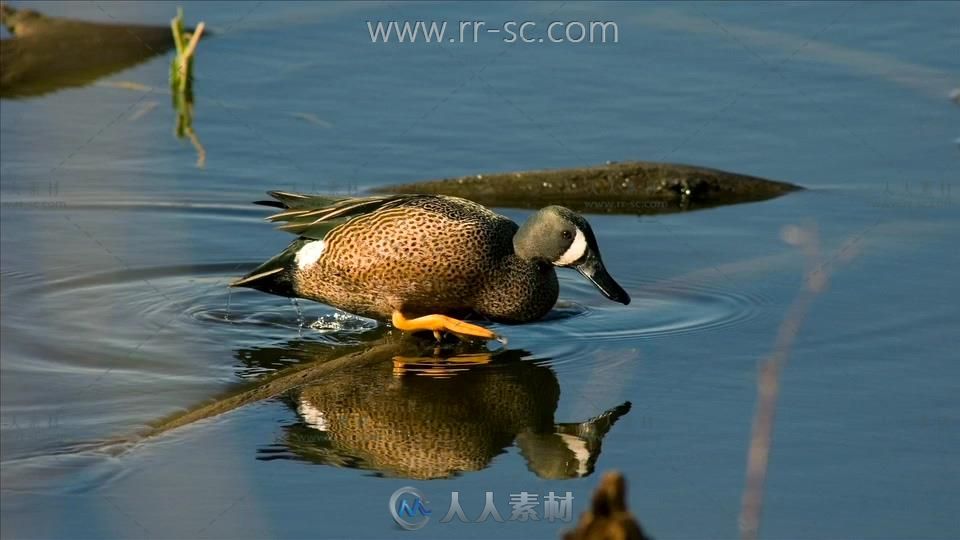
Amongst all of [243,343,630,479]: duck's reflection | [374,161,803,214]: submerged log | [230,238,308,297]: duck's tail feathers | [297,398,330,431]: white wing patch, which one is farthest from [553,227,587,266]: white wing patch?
[374,161,803,214]: submerged log

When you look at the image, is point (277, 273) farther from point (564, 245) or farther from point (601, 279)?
point (601, 279)

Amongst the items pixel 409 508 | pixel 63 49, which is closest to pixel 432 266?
pixel 409 508

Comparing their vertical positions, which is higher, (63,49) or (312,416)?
(63,49)

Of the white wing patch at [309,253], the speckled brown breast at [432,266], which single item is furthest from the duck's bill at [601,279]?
the white wing patch at [309,253]

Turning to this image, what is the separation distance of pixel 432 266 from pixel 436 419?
959mm

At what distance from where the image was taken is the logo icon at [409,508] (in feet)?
16.3

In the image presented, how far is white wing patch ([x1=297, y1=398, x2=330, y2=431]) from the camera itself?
229 inches

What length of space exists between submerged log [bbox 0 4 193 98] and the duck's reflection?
3.91 m

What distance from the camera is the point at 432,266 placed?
6746 mm

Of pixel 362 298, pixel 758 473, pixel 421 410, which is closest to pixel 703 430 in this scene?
pixel 421 410

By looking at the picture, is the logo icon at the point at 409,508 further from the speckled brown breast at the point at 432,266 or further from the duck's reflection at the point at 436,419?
the speckled brown breast at the point at 432,266

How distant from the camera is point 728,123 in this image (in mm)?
9422

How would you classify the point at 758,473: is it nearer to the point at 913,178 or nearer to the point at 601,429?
the point at 601,429

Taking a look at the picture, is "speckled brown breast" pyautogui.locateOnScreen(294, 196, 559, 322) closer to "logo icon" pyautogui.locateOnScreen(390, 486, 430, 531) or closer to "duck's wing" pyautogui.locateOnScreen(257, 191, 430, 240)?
"duck's wing" pyautogui.locateOnScreen(257, 191, 430, 240)
